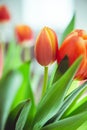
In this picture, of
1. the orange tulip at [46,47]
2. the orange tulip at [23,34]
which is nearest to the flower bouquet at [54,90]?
the orange tulip at [46,47]

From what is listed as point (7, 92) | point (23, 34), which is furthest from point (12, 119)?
point (23, 34)

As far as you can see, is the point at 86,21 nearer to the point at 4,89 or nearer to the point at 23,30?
the point at 23,30

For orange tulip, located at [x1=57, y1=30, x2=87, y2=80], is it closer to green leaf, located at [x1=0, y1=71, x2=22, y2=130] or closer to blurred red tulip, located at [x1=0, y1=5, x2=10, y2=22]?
green leaf, located at [x1=0, y1=71, x2=22, y2=130]

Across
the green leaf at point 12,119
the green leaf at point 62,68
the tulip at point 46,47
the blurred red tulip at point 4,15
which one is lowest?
the blurred red tulip at point 4,15

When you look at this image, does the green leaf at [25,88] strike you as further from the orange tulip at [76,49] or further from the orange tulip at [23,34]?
the orange tulip at [23,34]

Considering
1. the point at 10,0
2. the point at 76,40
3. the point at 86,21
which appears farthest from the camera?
the point at 10,0

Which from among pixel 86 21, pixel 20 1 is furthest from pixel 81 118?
pixel 20 1

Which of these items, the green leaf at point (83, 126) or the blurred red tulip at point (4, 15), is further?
the blurred red tulip at point (4, 15)

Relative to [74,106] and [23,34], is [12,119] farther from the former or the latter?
[23,34]

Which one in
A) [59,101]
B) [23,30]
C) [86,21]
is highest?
[59,101]
